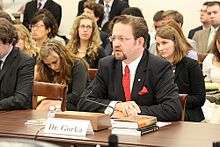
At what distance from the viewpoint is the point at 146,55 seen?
4.35 m

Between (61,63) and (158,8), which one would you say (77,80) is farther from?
(158,8)

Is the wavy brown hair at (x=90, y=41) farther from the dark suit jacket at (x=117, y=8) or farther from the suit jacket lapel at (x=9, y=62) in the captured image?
the suit jacket lapel at (x=9, y=62)

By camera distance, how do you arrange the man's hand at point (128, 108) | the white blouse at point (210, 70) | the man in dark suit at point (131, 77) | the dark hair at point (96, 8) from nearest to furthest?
the man's hand at point (128, 108)
the man in dark suit at point (131, 77)
the white blouse at point (210, 70)
the dark hair at point (96, 8)

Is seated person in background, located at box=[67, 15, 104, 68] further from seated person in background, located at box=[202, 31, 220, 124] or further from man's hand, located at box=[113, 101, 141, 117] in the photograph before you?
man's hand, located at box=[113, 101, 141, 117]

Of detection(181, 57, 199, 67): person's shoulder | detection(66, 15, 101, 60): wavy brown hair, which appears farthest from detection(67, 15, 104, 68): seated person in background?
detection(181, 57, 199, 67): person's shoulder

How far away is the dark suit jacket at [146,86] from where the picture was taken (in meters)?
4.07

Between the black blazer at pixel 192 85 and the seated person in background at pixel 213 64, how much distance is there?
0.62 metres

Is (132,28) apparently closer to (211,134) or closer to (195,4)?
(211,134)

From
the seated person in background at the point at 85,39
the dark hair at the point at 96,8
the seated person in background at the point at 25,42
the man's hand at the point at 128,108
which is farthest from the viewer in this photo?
the dark hair at the point at 96,8

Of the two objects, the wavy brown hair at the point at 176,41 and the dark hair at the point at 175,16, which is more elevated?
the dark hair at the point at 175,16

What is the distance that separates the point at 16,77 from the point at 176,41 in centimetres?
167

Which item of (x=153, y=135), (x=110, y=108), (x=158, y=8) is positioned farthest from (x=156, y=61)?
(x=158, y=8)

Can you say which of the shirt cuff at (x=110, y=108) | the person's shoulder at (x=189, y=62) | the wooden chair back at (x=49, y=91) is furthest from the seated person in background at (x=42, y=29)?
the shirt cuff at (x=110, y=108)

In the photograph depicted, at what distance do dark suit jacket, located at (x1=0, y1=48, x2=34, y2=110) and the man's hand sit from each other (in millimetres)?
948
